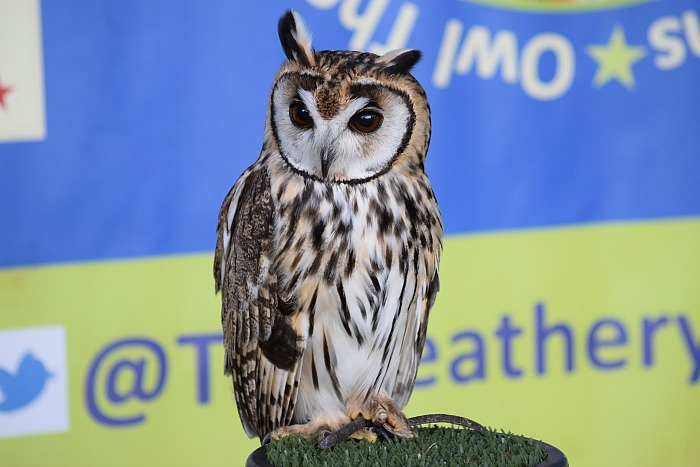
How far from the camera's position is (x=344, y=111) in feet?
2.73

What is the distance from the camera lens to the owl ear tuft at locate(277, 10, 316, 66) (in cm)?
85

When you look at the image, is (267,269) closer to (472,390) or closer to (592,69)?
(472,390)

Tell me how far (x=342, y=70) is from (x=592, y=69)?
3.40 ft

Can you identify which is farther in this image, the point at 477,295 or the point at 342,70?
the point at 477,295

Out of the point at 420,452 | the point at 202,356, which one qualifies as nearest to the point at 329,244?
the point at 420,452

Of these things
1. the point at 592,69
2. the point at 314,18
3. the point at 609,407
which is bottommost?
the point at 609,407

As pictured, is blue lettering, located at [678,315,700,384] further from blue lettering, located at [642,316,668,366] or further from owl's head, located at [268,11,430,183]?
owl's head, located at [268,11,430,183]

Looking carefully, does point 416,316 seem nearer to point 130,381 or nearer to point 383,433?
point 383,433

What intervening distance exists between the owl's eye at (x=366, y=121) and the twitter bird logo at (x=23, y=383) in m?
1.01

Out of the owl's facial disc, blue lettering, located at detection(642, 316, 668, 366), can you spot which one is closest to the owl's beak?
the owl's facial disc

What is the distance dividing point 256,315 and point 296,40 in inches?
13.1

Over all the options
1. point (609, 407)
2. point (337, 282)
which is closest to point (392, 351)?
point (337, 282)

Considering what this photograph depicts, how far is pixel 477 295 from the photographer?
169 cm

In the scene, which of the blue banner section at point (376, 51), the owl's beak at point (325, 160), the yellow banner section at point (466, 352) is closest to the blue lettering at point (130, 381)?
the yellow banner section at point (466, 352)
